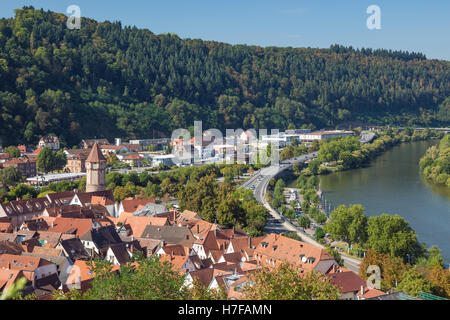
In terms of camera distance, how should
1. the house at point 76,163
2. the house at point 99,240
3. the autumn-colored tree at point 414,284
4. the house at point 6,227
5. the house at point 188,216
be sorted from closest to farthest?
the autumn-colored tree at point 414,284
the house at point 99,240
the house at point 6,227
the house at point 188,216
the house at point 76,163

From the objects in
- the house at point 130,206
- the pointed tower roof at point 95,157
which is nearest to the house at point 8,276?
the house at point 130,206

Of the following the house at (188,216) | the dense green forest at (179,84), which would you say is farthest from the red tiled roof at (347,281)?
the dense green forest at (179,84)

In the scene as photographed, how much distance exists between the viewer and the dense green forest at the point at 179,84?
39156mm

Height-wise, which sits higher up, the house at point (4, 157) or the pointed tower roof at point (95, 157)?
the pointed tower roof at point (95, 157)

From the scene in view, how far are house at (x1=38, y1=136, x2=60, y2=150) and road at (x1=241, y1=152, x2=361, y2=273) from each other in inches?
522

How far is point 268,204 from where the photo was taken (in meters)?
21.2

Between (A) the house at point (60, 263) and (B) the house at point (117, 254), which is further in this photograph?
(B) the house at point (117, 254)

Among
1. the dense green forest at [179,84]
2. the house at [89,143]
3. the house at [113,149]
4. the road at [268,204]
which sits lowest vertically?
the road at [268,204]

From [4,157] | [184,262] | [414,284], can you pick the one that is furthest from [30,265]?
[4,157]

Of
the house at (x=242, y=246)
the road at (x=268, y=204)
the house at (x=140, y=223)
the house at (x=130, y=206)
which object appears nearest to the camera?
the house at (x=242, y=246)

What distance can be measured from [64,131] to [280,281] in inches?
1374

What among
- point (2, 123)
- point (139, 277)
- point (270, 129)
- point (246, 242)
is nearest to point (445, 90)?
point (270, 129)

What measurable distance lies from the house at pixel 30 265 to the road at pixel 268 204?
675 centimetres

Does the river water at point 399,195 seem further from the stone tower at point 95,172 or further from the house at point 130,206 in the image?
the stone tower at point 95,172
